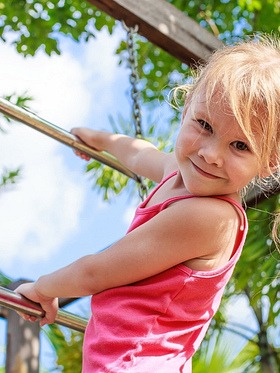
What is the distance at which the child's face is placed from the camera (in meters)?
0.91

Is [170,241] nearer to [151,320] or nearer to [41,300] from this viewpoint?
[151,320]

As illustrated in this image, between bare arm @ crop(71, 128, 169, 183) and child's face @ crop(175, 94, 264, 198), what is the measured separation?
12.8 inches

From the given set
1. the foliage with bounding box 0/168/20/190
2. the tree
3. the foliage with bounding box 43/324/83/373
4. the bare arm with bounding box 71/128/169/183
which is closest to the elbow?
the bare arm with bounding box 71/128/169/183

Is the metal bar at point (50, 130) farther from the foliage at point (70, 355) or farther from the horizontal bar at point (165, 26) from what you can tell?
the foliage at point (70, 355)

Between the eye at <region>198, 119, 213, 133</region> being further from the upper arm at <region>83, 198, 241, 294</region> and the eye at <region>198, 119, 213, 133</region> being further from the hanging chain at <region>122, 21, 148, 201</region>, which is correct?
the hanging chain at <region>122, 21, 148, 201</region>

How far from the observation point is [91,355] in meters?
0.95

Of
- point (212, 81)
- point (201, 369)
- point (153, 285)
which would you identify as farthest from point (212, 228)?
point (201, 369)

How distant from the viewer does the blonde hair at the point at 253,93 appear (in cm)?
91

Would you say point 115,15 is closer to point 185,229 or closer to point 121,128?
point 185,229

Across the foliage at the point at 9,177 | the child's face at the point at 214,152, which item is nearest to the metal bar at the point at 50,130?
the child's face at the point at 214,152

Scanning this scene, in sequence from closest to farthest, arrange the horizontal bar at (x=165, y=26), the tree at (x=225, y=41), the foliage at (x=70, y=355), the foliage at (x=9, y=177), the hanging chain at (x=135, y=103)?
the hanging chain at (x=135, y=103)
the horizontal bar at (x=165, y=26)
the tree at (x=225, y=41)
the foliage at (x=9, y=177)
the foliage at (x=70, y=355)

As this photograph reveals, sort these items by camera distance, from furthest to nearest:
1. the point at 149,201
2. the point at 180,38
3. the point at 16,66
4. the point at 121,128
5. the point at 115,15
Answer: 1. the point at 16,66
2. the point at 121,128
3. the point at 180,38
4. the point at 115,15
5. the point at 149,201

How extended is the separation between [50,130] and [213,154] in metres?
0.72

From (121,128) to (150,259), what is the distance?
2.62m
